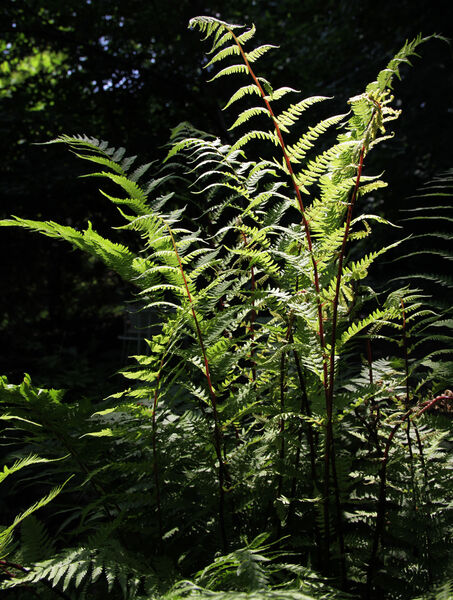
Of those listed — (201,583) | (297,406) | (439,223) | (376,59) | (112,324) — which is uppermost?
(376,59)

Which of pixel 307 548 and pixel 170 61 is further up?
pixel 170 61

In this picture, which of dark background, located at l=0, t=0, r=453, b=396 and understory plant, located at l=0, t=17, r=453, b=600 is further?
dark background, located at l=0, t=0, r=453, b=396

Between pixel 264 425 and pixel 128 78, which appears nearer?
pixel 264 425

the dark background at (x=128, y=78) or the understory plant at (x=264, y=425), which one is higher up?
the dark background at (x=128, y=78)

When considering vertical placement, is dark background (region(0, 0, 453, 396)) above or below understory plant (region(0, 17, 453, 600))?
above

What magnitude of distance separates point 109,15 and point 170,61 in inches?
31.8

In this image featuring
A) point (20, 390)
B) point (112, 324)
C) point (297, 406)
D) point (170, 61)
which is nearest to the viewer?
point (20, 390)

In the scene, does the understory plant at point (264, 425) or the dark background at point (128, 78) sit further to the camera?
the dark background at point (128, 78)

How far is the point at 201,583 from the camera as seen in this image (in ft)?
2.28

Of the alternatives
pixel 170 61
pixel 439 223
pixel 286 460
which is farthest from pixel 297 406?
pixel 170 61

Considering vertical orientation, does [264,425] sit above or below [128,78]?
below

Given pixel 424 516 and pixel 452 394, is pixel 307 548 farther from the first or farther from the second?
pixel 452 394

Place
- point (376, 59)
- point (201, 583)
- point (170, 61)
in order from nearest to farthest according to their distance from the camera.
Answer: point (201, 583)
point (376, 59)
point (170, 61)

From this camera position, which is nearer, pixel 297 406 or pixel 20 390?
pixel 20 390
